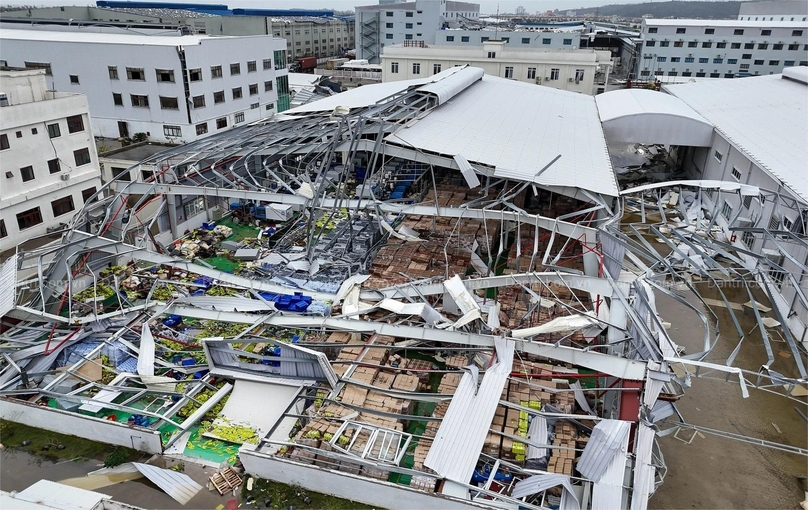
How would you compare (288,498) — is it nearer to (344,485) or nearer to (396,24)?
(344,485)

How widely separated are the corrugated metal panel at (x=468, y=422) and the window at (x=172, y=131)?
79.3 ft

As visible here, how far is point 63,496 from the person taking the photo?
8148 millimetres

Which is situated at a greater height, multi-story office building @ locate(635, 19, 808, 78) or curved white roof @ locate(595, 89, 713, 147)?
multi-story office building @ locate(635, 19, 808, 78)

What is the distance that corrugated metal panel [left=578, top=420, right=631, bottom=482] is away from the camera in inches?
362

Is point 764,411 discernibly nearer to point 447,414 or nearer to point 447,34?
point 447,414

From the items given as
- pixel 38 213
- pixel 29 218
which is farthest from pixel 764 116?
pixel 29 218

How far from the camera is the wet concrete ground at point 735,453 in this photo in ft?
32.9

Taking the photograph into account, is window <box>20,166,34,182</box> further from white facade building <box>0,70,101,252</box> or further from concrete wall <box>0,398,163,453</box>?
concrete wall <box>0,398,163,453</box>

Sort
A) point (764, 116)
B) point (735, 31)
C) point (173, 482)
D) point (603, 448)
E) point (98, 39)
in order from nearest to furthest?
1. point (603, 448)
2. point (173, 482)
3. point (764, 116)
4. point (98, 39)
5. point (735, 31)

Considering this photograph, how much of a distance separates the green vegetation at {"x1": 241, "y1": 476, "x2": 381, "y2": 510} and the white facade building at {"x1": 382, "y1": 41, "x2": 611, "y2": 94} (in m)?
34.2

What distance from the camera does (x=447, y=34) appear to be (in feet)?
179

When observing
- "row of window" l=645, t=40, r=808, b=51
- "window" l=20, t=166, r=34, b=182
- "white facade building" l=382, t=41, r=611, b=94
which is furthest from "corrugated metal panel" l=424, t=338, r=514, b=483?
"row of window" l=645, t=40, r=808, b=51

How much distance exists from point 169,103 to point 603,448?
27.3m

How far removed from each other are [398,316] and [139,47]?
22.8 m
